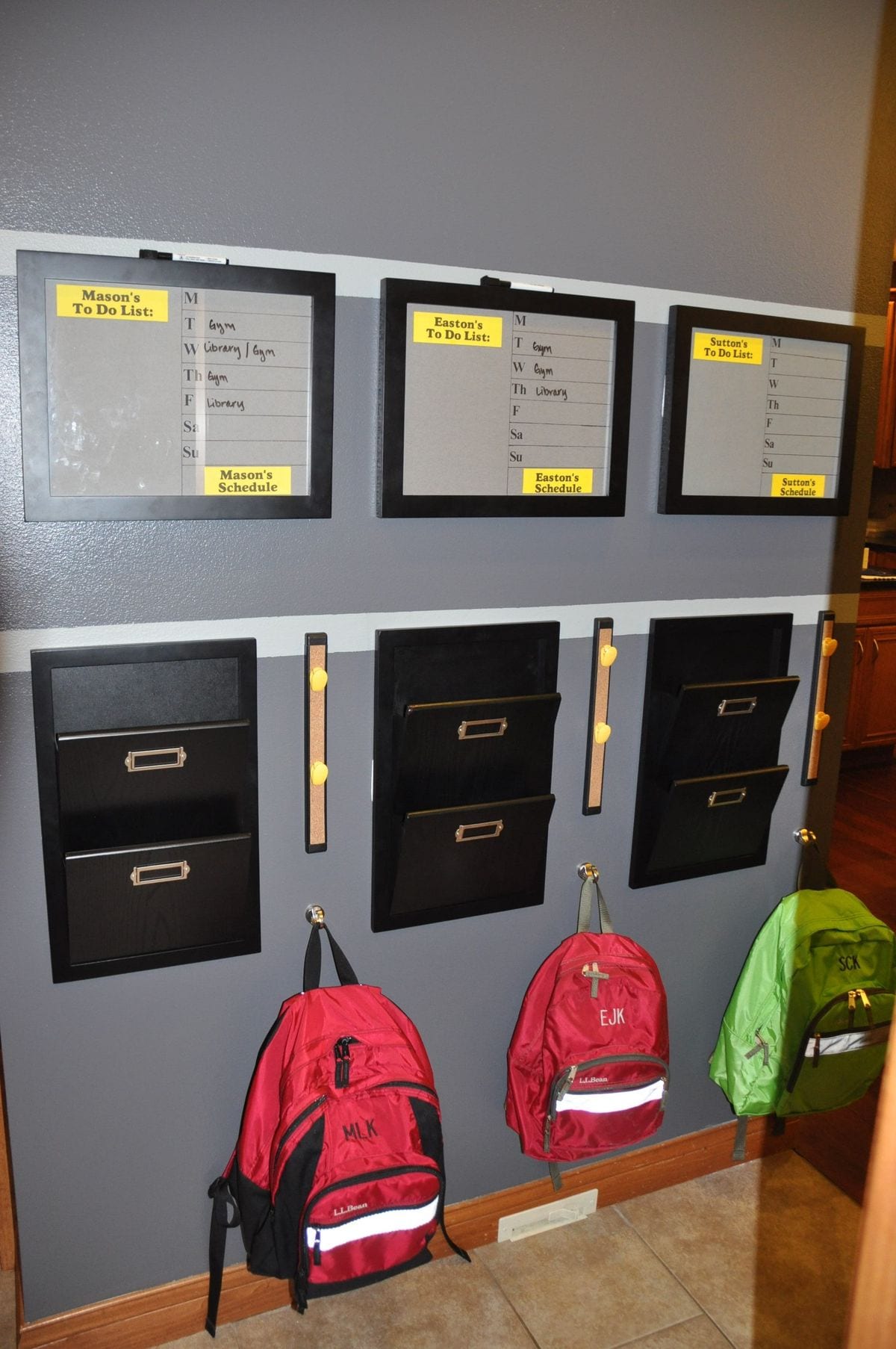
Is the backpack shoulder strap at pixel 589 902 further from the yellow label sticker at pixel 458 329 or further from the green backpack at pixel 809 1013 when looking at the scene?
the yellow label sticker at pixel 458 329

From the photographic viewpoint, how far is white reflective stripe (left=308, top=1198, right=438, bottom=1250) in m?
1.53

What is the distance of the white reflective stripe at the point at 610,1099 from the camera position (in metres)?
1.84

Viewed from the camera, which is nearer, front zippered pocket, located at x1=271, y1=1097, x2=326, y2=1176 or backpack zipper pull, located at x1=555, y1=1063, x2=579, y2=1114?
front zippered pocket, located at x1=271, y1=1097, x2=326, y2=1176

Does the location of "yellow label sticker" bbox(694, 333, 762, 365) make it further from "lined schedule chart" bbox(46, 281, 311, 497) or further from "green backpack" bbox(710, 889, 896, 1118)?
"green backpack" bbox(710, 889, 896, 1118)

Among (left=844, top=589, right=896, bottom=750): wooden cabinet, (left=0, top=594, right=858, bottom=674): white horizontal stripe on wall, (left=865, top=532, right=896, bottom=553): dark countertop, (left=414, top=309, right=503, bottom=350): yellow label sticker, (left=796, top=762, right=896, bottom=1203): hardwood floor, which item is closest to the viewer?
(left=0, top=594, right=858, bottom=674): white horizontal stripe on wall

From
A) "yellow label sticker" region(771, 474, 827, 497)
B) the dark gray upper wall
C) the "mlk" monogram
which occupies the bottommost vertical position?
the "mlk" monogram

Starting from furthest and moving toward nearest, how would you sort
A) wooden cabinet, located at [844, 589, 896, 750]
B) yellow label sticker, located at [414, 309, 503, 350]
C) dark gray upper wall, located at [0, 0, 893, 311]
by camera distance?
wooden cabinet, located at [844, 589, 896, 750] → yellow label sticker, located at [414, 309, 503, 350] → dark gray upper wall, located at [0, 0, 893, 311]

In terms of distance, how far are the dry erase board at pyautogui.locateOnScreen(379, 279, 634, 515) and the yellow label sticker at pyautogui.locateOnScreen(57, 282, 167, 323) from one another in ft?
1.15

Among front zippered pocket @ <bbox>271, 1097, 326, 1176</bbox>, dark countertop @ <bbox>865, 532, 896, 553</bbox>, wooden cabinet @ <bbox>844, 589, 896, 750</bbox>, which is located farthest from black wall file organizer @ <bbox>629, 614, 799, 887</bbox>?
dark countertop @ <bbox>865, 532, 896, 553</bbox>

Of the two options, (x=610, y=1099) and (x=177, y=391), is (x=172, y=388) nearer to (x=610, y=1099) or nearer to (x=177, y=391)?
(x=177, y=391)

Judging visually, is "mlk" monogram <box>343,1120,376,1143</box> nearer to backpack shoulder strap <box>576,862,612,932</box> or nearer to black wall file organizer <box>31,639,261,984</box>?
black wall file organizer <box>31,639,261,984</box>

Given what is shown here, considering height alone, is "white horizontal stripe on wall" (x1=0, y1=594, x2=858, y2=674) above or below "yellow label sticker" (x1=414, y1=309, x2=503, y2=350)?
below

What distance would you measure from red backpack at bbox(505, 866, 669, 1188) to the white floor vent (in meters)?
0.22

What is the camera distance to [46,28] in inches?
53.3
